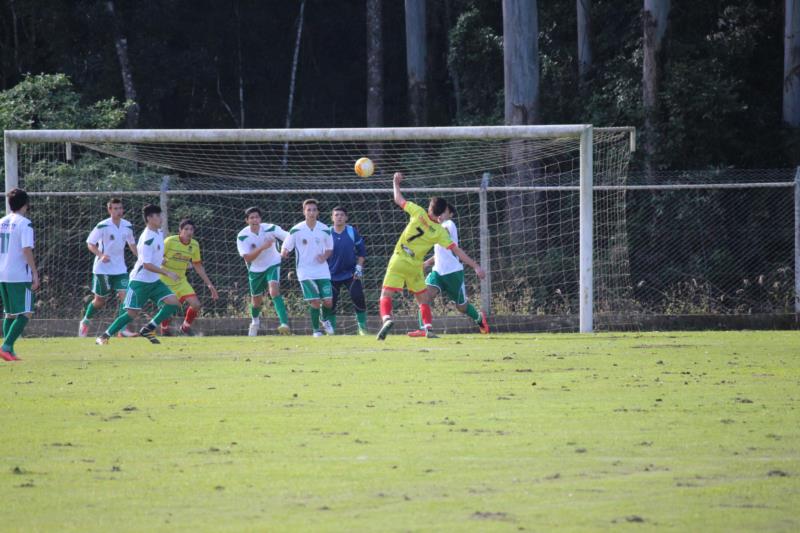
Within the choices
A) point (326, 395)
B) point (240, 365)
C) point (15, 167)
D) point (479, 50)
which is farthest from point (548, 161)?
point (326, 395)

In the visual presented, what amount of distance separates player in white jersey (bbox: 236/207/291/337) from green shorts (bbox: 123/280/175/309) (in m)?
1.95

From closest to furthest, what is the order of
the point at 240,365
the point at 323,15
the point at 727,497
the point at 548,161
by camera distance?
1. the point at 727,497
2. the point at 240,365
3. the point at 548,161
4. the point at 323,15

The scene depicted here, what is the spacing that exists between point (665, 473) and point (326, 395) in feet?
13.2

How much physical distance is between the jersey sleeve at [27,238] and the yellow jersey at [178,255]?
4.19 metres

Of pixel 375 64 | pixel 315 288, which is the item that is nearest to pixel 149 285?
pixel 315 288

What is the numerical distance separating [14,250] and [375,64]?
71.9 ft

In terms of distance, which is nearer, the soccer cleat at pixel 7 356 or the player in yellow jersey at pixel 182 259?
the soccer cleat at pixel 7 356

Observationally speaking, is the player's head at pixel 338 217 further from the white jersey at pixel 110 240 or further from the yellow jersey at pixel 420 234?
the white jersey at pixel 110 240

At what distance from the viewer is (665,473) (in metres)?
6.89

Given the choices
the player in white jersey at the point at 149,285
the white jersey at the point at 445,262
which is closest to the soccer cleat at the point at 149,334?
the player in white jersey at the point at 149,285

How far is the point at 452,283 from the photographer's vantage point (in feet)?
55.1

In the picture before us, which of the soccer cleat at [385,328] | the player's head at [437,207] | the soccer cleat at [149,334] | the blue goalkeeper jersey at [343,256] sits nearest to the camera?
the soccer cleat at [385,328]

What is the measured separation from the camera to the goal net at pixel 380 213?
17.5 m

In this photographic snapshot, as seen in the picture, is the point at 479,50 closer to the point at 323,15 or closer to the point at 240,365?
the point at 323,15
